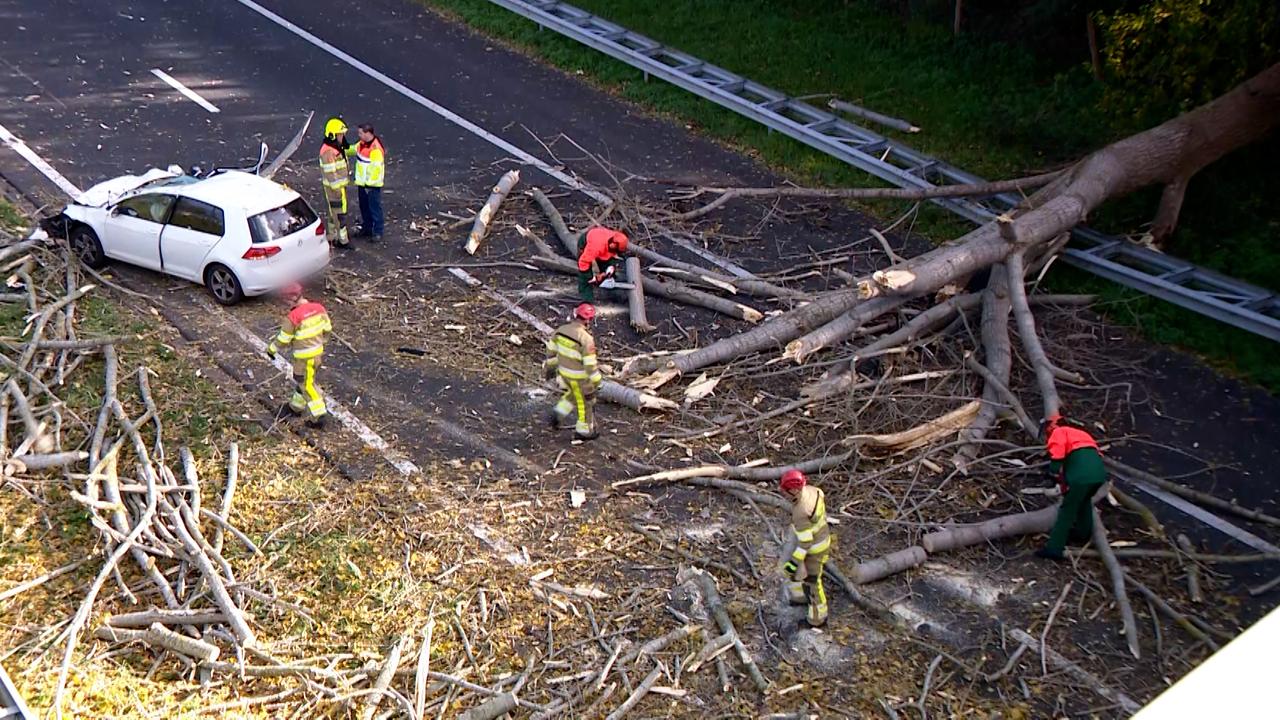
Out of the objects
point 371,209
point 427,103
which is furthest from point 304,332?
point 427,103

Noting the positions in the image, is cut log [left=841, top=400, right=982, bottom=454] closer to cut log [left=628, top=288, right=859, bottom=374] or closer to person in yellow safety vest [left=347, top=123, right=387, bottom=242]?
cut log [left=628, top=288, right=859, bottom=374]

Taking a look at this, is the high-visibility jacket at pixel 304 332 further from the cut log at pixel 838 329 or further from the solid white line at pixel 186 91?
the solid white line at pixel 186 91

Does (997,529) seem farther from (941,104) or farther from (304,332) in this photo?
(941,104)

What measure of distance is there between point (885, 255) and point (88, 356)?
9544mm

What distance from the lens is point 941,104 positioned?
1872 cm

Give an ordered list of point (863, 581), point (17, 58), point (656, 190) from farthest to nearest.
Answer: point (17, 58) < point (656, 190) < point (863, 581)

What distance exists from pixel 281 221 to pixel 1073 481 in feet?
30.1

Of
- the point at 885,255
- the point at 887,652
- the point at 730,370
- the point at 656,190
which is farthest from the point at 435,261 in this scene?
the point at 887,652

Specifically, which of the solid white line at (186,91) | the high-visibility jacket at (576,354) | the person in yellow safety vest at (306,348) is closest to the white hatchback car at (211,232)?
the person in yellow safety vest at (306,348)

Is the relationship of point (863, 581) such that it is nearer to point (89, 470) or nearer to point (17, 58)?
point (89, 470)

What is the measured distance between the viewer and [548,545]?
10.3 m

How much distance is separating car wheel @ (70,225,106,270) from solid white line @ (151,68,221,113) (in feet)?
15.6

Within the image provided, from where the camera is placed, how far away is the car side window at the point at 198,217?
13.8 meters

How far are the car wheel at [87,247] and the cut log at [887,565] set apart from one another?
1010cm
